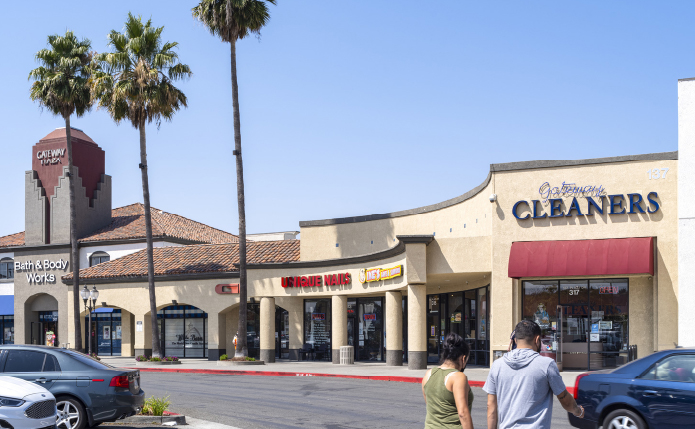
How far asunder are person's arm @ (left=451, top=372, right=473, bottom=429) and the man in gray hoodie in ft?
0.75

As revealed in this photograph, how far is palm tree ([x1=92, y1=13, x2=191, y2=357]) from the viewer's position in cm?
3512

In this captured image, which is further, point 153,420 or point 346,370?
point 346,370

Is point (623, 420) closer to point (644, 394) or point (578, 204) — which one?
point (644, 394)

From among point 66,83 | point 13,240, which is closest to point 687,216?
point 66,83

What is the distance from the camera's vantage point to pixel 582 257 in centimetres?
2336

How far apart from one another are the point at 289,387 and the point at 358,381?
9.67ft

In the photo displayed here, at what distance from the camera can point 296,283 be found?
112 ft

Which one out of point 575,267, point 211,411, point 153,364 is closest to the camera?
point 211,411

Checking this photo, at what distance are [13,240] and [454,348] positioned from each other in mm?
50810

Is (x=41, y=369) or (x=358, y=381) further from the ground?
(x=41, y=369)

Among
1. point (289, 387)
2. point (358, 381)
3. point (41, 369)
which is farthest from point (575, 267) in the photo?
point (41, 369)

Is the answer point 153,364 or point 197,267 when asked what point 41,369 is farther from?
point 197,267

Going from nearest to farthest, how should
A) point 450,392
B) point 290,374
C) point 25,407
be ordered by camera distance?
point 450,392
point 25,407
point 290,374

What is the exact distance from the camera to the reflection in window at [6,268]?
49.4 metres
